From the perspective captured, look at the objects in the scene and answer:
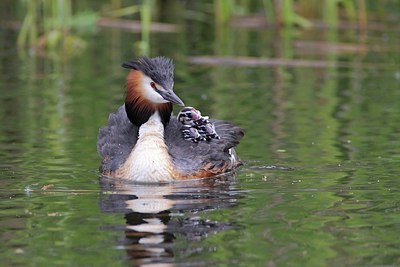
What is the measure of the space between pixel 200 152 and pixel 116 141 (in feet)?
2.77

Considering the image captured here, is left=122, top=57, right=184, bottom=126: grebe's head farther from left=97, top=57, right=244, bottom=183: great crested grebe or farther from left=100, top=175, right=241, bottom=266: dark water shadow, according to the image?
left=100, top=175, right=241, bottom=266: dark water shadow

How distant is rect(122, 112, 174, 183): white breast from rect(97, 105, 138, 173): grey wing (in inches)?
6.4

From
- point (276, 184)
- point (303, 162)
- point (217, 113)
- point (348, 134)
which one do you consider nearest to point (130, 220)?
point (276, 184)

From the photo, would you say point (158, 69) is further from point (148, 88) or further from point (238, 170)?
point (238, 170)

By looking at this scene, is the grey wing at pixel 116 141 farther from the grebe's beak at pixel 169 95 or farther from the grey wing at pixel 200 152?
the grebe's beak at pixel 169 95

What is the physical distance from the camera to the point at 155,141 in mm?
10898

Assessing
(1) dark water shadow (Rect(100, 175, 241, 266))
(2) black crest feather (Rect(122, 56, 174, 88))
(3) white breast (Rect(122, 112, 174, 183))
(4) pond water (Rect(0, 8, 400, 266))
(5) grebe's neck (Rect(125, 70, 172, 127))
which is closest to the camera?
(1) dark water shadow (Rect(100, 175, 241, 266))

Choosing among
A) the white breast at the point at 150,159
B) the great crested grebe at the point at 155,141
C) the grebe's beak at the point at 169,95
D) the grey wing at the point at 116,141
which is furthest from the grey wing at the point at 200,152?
the grebe's beak at the point at 169,95

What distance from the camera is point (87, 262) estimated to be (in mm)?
7535

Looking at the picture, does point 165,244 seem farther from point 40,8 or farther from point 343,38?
point 40,8

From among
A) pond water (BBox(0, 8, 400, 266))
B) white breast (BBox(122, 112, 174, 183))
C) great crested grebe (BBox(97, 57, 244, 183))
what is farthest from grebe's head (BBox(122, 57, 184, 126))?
pond water (BBox(0, 8, 400, 266))

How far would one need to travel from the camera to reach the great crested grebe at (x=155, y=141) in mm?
10781

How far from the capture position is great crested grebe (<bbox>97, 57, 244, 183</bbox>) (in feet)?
35.4

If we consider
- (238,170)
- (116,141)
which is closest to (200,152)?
(238,170)
